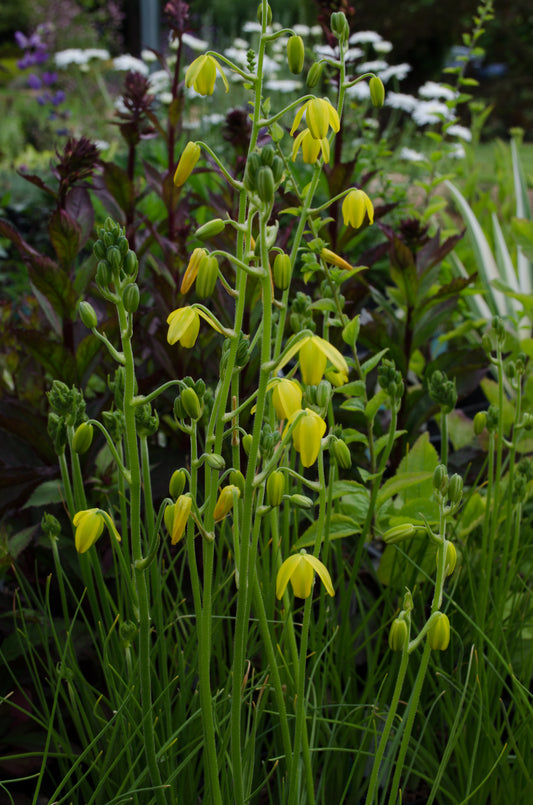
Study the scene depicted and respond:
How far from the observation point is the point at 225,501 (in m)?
0.72

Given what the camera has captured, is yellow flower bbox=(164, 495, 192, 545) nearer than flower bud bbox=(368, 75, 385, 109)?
Yes

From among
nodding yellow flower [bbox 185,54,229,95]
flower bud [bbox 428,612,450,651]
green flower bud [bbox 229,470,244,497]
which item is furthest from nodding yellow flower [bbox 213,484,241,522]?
nodding yellow flower [bbox 185,54,229,95]

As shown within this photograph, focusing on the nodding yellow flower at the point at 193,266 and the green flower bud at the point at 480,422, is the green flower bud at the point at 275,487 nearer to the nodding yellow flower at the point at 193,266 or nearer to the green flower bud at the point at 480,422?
the nodding yellow flower at the point at 193,266

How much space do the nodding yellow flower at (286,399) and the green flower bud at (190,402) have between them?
0.08m

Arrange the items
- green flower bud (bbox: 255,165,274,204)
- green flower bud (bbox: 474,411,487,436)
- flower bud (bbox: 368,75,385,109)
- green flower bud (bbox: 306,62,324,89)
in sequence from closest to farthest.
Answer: green flower bud (bbox: 255,165,274,204) < green flower bud (bbox: 306,62,324,89) < flower bud (bbox: 368,75,385,109) < green flower bud (bbox: 474,411,487,436)

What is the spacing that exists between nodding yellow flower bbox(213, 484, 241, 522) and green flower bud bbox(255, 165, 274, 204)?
27 centimetres

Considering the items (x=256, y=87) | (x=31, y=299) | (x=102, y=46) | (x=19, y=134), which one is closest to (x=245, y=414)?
(x=256, y=87)

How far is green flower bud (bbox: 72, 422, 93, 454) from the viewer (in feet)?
2.41

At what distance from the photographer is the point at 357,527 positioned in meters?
1.17

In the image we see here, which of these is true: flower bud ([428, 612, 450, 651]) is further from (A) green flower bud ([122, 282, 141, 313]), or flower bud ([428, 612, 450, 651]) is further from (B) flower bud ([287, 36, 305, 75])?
(B) flower bud ([287, 36, 305, 75])

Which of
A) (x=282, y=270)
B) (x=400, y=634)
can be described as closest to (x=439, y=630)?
(x=400, y=634)

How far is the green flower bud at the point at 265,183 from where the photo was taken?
22.9 inches

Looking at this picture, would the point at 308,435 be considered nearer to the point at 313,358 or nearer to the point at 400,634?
the point at 313,358

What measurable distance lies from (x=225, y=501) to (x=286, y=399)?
0.15 metres
